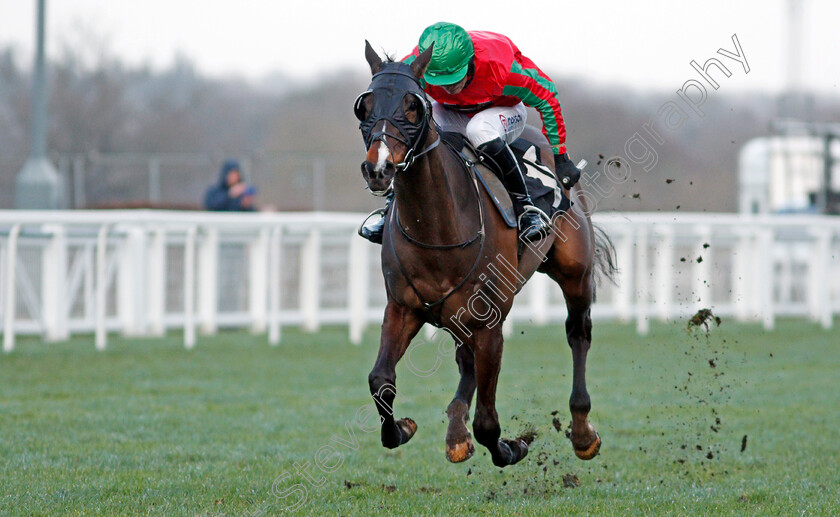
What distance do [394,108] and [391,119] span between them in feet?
0.15

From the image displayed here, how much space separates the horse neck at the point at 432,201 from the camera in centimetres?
418

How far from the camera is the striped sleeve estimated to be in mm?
4980

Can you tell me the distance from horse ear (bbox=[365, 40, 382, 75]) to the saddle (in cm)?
62

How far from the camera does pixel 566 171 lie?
218 inches

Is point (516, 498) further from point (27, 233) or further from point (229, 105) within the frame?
point (229, 105)

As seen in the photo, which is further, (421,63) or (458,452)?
(458,452)

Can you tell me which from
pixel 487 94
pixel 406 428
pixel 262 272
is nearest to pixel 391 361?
pixel 406 428

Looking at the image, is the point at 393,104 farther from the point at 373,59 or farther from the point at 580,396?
the point at 580,396

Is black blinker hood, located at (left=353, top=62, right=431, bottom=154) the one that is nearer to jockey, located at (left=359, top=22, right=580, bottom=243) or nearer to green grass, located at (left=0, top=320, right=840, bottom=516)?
jockey, located at (left=359, top=22, right=580, bottom=243)

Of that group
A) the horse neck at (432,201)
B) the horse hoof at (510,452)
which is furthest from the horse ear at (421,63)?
the horse hoof at (510,452)

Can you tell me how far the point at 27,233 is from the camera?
941 centimetres

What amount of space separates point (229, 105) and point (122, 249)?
18.5 meters

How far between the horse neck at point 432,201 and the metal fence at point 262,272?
5398 millimetres

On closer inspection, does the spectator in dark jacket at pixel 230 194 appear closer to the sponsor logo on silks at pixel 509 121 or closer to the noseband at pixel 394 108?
the sponsor logo on silks at pixel 509 121
